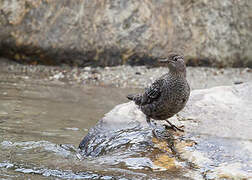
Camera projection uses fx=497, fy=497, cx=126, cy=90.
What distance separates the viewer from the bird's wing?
→ 18.5 ft

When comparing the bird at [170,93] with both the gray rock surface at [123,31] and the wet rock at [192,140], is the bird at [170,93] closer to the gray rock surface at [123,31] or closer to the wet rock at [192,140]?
the wet rock at [192,140]

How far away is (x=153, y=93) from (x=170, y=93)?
358 millimetres

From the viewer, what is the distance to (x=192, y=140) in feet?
17.6

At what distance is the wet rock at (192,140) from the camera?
4.88 meters

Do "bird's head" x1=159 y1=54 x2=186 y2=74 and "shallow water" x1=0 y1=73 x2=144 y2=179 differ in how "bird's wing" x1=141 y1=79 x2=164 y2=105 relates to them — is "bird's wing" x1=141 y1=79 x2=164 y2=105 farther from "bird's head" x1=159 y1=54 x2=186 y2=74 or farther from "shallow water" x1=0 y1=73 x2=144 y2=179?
"shallow water" x1=0 y1=73 x2=144 y2=179

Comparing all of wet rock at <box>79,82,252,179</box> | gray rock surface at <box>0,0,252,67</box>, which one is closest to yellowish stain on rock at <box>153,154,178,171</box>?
wet rock at <box>79,82,252,179</box>

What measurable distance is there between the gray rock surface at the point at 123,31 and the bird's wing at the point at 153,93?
6025 mm

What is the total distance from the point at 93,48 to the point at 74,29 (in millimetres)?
626

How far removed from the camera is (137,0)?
38.5 ft

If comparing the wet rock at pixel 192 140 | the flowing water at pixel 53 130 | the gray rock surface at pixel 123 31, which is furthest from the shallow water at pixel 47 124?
the gray rock surface at pixel 123 31

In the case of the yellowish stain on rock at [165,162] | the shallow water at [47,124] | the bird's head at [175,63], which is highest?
the bird's head at [175,63]

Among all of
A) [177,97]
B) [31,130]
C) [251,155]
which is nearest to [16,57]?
[31,130]

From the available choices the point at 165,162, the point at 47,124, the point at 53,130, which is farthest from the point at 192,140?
the point at 47,124

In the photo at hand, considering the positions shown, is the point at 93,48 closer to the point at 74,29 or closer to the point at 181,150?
the point at 74,29
